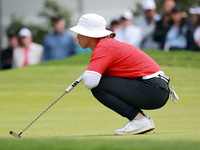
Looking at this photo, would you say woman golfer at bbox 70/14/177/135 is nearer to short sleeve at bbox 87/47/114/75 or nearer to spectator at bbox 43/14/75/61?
short sleeve at bbox 87/47/114/75

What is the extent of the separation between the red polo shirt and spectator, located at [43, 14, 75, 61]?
9323 millimetres

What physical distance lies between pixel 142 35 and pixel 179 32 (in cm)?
157

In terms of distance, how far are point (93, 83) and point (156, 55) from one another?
335 inches

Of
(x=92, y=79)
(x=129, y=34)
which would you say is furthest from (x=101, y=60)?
(x=129, y=34)

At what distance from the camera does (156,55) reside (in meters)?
14.5

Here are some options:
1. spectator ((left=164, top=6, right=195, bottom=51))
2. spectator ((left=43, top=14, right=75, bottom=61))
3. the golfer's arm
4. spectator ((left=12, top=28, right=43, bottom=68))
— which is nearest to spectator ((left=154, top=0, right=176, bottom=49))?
spectator ((left=164, top=6, right=195, bottom=51))

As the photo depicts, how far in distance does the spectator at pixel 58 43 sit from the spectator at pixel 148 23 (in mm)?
1974

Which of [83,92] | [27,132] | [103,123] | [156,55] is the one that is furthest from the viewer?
[156,55]

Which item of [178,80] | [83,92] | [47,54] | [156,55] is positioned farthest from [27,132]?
[47,54]

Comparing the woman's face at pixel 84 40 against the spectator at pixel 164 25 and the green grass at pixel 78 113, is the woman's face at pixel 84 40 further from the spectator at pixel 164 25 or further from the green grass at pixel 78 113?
the spectator at pixel 164 25

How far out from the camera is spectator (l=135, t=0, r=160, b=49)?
50.0 ft

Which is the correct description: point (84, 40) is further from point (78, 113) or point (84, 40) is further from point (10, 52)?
point (10, 52)

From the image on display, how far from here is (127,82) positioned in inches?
249

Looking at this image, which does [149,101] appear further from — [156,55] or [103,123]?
[156,55]
